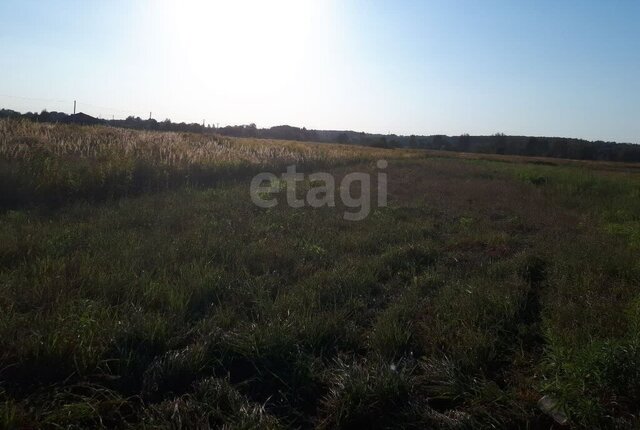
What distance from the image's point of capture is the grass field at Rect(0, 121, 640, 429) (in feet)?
8.22

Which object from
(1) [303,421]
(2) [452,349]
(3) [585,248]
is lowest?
(1) [303,421]

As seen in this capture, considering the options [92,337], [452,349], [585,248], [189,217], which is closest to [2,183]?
[189,217]

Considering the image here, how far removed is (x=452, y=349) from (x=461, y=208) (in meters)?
7.25

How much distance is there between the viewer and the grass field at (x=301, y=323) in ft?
8.22

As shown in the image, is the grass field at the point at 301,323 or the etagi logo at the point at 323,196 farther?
the etagi logo at the point at 323,196

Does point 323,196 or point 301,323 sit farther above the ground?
point 323,196

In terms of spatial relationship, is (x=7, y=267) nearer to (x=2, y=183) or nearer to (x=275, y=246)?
(x=275, y=246)

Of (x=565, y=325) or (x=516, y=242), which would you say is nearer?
(x=565, y=325)

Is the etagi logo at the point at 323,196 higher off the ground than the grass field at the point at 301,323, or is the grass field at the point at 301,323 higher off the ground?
the etagi logo at the point at 323,196

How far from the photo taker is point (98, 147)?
452 inches

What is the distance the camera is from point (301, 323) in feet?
10.9

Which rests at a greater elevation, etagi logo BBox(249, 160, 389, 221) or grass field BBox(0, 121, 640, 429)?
etagi logo BBox(249, 160, 389, 221)

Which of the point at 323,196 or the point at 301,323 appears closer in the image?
the point at 301,323

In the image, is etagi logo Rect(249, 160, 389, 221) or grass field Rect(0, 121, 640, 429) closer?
grass field Rect(0, 121, 640, 429)
